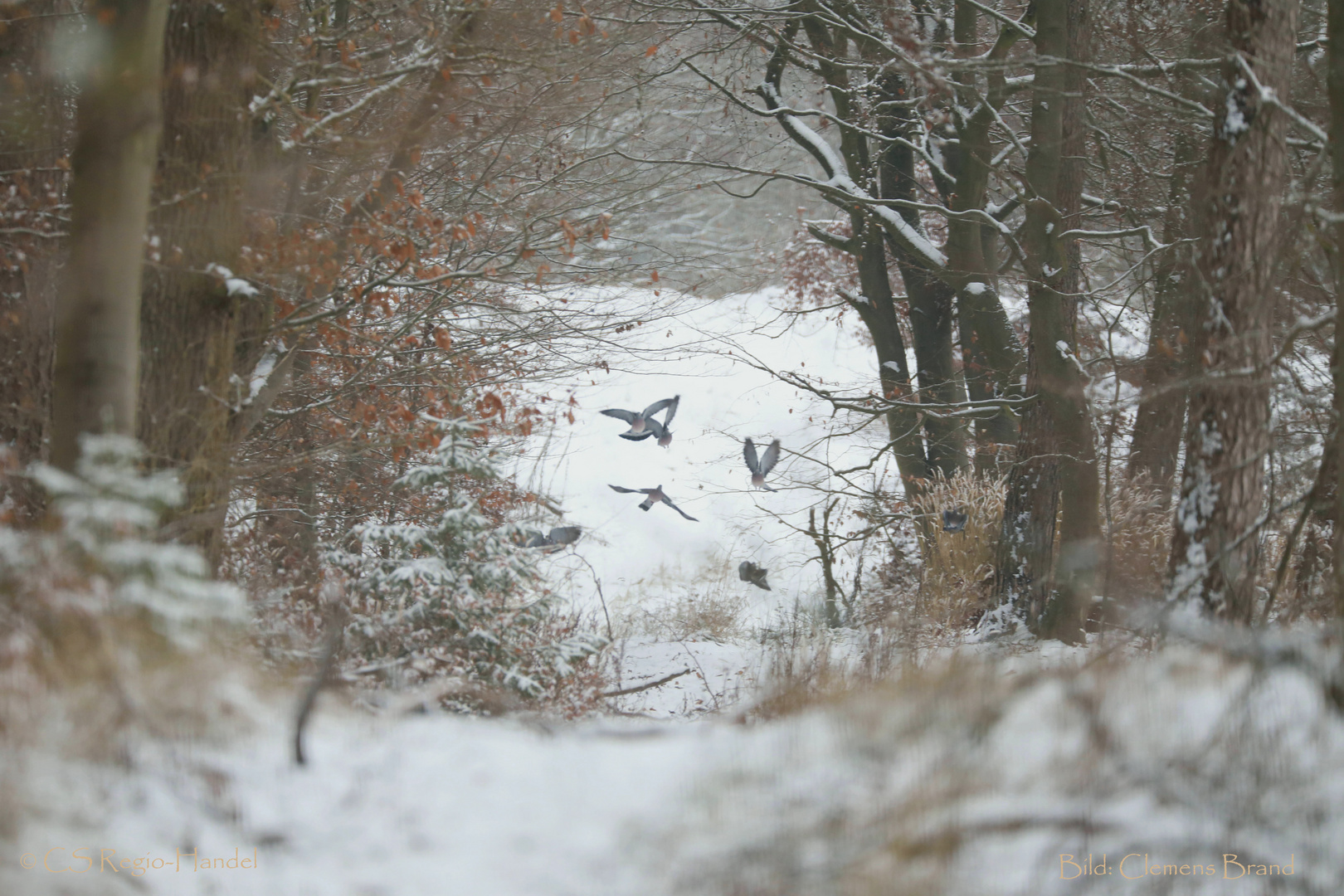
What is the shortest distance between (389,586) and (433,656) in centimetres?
53

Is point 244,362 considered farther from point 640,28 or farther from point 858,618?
point 858,618

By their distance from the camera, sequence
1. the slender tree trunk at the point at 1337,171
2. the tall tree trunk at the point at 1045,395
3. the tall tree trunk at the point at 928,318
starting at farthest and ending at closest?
1. the tall tree trunk at the point at 928,318
2. the tall tree trunk at the point at 1045,395
3. the slender tree trunk at the point at 1337,171

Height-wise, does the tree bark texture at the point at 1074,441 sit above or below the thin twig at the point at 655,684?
above

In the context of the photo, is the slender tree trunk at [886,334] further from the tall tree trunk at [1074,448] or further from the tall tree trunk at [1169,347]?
the tall tree trunk at [1074,448]

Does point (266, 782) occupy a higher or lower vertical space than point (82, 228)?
lower

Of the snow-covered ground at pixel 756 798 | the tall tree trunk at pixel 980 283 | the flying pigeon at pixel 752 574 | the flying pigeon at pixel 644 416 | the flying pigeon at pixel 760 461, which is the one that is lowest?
the flying pigeon at pixel 752 574

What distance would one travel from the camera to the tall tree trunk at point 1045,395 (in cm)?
676

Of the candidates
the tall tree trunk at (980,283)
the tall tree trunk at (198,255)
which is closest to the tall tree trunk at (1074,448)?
the tall tree trunk at (980,283)

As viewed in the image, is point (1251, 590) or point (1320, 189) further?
point (1320, 189)

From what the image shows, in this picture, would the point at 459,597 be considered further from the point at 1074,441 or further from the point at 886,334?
the point at 886,334

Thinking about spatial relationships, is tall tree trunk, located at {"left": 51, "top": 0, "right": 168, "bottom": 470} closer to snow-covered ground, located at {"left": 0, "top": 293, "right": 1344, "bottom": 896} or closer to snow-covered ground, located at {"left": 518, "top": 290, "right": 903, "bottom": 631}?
snow-covered ground, located at {"left": 0, "top": 293, "right": 1344, "bottom": 896}

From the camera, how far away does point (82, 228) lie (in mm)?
3049

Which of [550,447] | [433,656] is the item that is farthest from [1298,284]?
[550,447]

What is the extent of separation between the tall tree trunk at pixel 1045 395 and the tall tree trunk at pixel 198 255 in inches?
212
